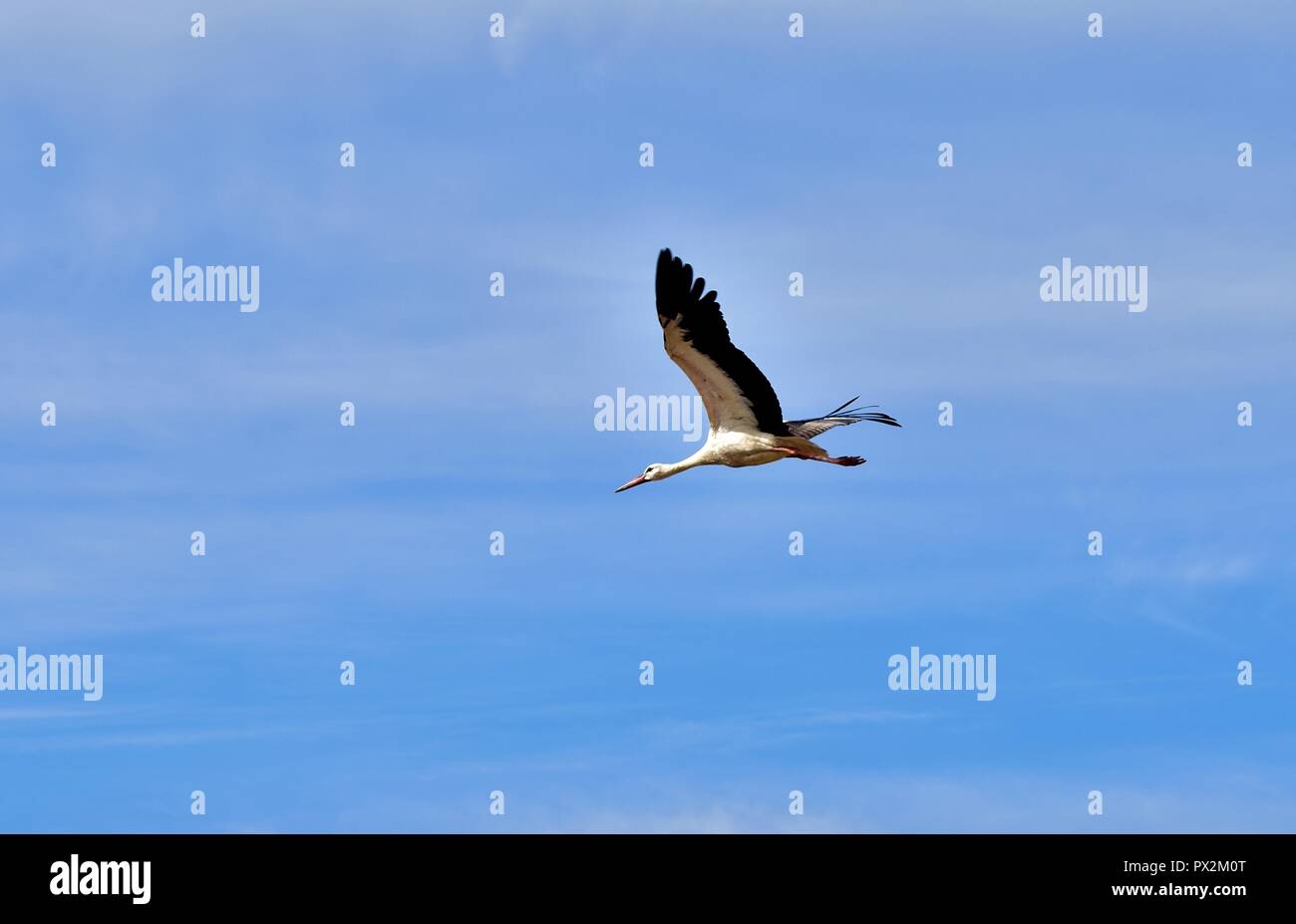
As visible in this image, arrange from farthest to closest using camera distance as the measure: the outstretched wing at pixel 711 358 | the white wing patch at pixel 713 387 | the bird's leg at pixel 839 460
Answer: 1. the bird's leg at pixel 839 460
2. the white wing patch at pixel 713 387
3. the outstretched wing at pixel 711 358

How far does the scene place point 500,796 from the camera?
2536 cm

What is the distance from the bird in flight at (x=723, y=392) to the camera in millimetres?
23891

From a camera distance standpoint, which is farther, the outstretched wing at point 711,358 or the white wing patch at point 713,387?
the white wing patch at point 713,387

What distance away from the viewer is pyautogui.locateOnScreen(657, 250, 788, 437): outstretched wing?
23844mm

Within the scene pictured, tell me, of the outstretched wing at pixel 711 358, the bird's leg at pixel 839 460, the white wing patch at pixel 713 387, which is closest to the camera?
the outstretched wing at pixel 711 358

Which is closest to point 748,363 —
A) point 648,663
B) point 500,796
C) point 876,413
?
point 876,413

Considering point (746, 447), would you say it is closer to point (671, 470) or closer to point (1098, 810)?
point (671, 470)

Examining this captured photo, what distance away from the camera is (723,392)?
25.3 m

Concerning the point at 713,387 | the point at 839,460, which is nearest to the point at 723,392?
the point at 713,387

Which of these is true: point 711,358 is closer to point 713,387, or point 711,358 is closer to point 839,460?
point 713,387

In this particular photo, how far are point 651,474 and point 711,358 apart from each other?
4.19m

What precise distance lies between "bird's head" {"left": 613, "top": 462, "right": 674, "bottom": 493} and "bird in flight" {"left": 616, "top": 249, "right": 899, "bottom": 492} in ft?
0.54

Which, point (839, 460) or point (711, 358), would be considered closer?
point (711, 358)
